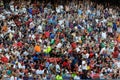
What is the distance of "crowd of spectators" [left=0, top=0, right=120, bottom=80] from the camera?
2714 centimetres

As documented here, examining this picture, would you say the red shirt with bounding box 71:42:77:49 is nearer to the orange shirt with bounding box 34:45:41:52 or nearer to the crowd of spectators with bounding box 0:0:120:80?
the crowd of spectators with bounding box 0:0:120:80

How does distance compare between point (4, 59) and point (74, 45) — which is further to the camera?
point (74, 45)

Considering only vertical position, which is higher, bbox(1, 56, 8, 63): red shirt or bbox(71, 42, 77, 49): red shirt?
bbox(1, 56, 8, 63): red shirt

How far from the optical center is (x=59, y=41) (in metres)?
29.0

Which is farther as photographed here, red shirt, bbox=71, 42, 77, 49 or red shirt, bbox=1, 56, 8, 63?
red shirt, bbox=71, 42, 77, 49

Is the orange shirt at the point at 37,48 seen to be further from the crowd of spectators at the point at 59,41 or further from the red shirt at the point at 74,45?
the red shirt at the point at 74,45

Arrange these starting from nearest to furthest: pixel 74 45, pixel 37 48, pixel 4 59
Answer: pixel 4 59 < pixel 37 48 < pixel 74 45

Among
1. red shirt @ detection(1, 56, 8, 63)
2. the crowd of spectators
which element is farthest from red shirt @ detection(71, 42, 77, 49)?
red shirt @ detection(1, 56, 8, 63)

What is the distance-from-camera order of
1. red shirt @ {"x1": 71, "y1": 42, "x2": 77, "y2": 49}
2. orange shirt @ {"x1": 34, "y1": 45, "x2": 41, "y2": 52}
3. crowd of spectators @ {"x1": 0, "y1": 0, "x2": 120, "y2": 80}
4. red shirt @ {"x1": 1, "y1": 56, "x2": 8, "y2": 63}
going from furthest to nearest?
red shirt @ {"x1": 71, "y1": 42, "x2": 77, "y2": 49}, orange shirt @ {"x1": 34, "y1": 45, "x2": 41, "y2": 52}, crowd of spectators @ {"x1": 0, "y1": 0, "x2": 120, "y2": 80}, red shirt @ {"x1": 1, "y1": 56, "x2": 8, "y2": 63}

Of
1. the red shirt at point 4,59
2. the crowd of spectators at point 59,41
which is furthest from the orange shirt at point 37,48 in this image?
the red shirt at point 4,59

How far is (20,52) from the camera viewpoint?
27.6 meters

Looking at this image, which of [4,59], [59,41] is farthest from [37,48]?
[4,59]

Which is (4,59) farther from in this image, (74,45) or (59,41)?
(74,45)

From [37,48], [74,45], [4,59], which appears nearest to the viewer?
[4,59]
